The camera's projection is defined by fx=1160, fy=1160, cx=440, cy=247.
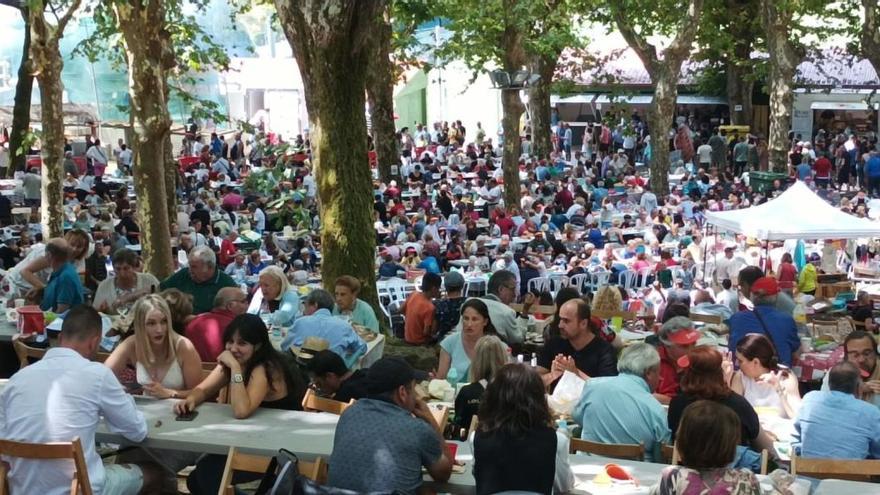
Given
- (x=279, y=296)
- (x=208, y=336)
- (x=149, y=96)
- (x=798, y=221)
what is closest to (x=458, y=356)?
(x=208, y=336)

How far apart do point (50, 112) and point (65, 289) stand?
25.9 feet

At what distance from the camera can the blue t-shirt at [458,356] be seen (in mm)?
8117

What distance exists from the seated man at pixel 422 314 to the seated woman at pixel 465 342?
2213 mm

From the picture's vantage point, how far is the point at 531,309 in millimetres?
11523

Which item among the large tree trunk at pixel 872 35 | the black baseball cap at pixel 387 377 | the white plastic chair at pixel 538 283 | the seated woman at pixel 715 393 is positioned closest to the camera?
the black baseball cap at pixel 387 377

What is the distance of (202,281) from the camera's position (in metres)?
9.41

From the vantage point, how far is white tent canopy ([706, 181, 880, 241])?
14.6 m

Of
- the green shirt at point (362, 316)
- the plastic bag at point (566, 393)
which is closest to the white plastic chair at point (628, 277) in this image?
the green shirt at point (362, 316)

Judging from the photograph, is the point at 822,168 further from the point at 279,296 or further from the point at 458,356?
the point at 458,356

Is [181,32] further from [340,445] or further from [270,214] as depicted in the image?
[340,445]

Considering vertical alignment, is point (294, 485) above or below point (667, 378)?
above

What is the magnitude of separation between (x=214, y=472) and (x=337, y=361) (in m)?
1.03

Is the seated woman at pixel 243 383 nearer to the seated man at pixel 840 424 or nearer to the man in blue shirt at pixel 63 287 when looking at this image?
the seated man at pixel 840 424

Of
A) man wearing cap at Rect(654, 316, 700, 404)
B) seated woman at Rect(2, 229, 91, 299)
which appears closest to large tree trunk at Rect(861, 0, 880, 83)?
seated woman at Rect(2, 229, 91, 299)
